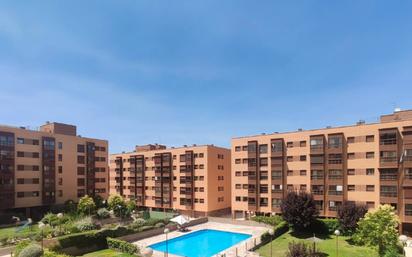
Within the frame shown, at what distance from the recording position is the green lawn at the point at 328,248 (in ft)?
91.4

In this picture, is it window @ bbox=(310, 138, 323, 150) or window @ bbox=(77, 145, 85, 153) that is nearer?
window @ bbox=(310, 138, 323, 150)

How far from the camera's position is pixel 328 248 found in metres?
30.2

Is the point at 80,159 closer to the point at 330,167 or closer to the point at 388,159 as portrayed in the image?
the point at 330,167

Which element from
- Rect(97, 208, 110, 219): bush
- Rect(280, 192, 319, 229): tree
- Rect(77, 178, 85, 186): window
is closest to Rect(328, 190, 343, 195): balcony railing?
Rect(280, 192, 319, 229): tree

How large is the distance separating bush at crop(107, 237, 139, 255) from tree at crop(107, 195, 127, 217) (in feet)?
51.4

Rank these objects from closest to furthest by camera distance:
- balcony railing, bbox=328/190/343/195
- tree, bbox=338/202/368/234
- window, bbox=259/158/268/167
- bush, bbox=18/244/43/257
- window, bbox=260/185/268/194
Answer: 1. bush, bbox=18/244/43/257
2. tree, bbox=338/202/368/234
3. balcony railing, bbox=328/190/343/195
4. window, bbox=260/185/268/194
5. window, bbox=259/158/268/167

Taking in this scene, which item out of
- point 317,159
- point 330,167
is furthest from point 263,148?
point 330,167

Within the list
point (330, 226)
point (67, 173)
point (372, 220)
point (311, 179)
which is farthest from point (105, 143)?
point (372, 220)

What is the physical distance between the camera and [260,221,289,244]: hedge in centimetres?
3350

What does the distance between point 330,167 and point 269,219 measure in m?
12.2

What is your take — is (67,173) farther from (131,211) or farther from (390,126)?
(390,126)

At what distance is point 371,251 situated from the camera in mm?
28094

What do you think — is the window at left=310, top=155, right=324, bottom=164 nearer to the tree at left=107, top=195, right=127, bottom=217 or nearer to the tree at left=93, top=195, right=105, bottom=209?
the tree at left=107, top=195, right=127, bottom=217

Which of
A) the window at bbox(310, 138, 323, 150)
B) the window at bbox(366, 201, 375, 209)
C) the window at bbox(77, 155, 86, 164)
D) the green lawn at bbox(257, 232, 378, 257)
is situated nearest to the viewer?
the green lawn at bbox(257, 232, 378, 257)
